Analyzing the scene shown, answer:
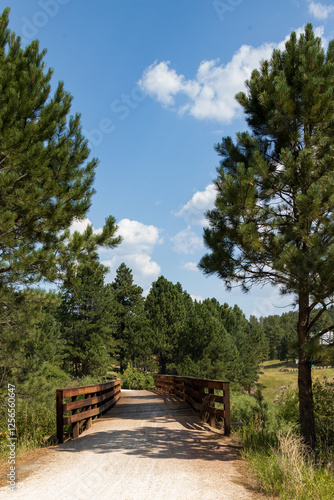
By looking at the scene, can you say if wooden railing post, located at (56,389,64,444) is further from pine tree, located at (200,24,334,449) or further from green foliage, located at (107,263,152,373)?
green foliage, located at (107,263,152,373)

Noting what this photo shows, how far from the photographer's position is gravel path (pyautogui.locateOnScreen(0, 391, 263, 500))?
4168 millimetres

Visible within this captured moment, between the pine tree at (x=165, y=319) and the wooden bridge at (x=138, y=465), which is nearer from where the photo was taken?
the wooden bridge at (x=138, y=465)

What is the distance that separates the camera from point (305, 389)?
22.0ft

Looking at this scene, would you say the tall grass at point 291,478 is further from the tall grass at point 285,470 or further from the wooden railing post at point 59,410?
the wooden railing post at point 59,410

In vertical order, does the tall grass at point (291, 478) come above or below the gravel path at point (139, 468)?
above

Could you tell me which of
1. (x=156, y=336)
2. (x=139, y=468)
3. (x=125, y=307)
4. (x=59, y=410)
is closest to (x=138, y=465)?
(x=139, y=468)

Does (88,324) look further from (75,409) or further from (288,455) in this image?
(288,455)

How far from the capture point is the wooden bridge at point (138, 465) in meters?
4.19

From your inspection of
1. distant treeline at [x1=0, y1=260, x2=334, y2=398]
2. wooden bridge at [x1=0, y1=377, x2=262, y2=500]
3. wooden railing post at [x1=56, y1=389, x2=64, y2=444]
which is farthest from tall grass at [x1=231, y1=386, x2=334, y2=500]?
distant treeline at [x1=0, y1=260, x2=334, y2=398]

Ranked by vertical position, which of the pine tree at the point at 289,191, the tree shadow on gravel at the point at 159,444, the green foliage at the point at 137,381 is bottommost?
the green foliage at the point at 137,381

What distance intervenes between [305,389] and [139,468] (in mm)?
3312

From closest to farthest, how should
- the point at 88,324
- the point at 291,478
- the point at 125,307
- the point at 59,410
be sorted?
the point at 291,478, the point at 59,410, the point at 88,324, the point at 125,307

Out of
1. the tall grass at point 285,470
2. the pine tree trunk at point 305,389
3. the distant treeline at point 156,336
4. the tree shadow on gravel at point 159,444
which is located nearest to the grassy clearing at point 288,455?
the tall grass at point 285,470

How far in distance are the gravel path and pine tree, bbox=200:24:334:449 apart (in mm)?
2081
